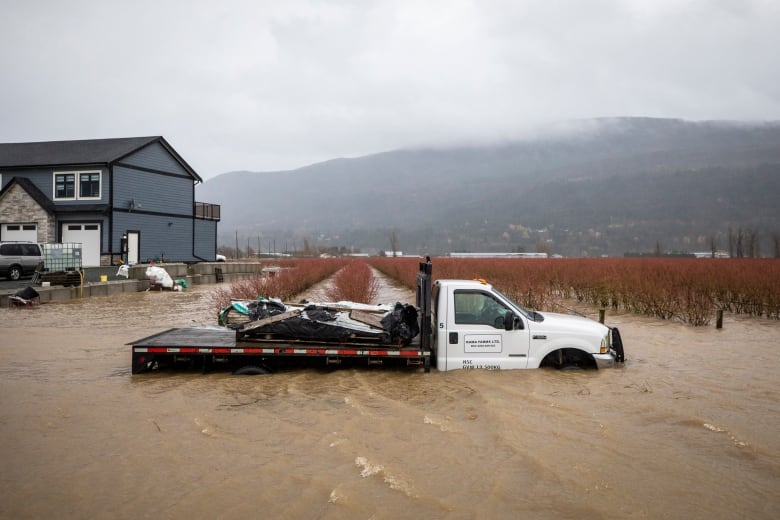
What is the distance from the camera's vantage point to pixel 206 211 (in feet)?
150

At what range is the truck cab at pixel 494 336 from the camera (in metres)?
8.95

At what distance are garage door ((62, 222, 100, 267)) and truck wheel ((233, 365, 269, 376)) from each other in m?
30.1

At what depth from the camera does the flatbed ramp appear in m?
8.84

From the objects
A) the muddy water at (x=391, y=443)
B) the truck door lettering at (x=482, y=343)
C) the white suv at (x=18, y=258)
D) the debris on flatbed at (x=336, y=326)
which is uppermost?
the white suv at (x=18, y=258)

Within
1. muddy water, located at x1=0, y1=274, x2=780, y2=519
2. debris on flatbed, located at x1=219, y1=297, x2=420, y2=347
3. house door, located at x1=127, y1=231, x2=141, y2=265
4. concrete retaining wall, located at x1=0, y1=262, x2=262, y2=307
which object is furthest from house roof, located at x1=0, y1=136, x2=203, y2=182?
debris on flatbed, located at x1=219, y1=297, x2=420, y2=347

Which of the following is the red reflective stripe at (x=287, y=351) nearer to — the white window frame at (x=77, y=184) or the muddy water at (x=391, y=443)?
the muddy water at (x=391, y=443)

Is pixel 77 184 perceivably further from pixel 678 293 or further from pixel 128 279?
pixel 678 293

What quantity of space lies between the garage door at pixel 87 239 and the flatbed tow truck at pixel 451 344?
1164 inches

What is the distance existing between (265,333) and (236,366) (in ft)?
2.49

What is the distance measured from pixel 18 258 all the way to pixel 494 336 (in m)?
25.5

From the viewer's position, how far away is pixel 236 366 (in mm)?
9461

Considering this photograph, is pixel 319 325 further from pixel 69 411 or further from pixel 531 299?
pixel 531 299

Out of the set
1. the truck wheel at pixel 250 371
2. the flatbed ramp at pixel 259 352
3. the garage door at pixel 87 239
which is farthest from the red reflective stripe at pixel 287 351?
the garage door at pixel 87 239

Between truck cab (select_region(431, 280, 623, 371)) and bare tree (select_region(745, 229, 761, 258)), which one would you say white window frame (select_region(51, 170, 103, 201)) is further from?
bare tree (select_region(745, 229, 761, 258))
